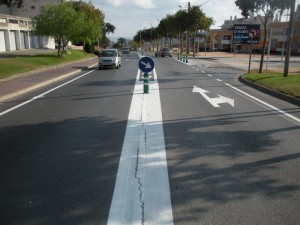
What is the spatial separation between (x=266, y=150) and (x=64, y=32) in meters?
31.0

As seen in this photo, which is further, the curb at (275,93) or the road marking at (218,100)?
the curb at (275,93)

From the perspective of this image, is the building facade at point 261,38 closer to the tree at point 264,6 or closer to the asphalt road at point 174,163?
the tree at point 264,6

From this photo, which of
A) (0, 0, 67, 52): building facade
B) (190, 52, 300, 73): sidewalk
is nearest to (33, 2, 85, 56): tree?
(0, 0, 67, 52): building facade

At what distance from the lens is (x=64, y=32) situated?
1339 inches

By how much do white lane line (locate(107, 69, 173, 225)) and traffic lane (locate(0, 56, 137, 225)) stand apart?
143mm

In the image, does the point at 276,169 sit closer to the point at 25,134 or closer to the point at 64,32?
the point at 25,134

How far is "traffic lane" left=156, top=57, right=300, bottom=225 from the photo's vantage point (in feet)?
13.0

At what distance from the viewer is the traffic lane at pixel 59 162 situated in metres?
3.95

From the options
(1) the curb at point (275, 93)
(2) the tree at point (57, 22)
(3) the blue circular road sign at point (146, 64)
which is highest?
(2) the tree at point (57, 22)

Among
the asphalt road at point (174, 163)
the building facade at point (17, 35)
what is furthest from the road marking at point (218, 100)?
the building facade at point (17, 35)

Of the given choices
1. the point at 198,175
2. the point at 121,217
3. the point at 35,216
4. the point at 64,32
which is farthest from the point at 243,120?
the point at 64,32

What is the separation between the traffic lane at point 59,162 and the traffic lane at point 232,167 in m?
1.02

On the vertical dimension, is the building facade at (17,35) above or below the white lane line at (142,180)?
above

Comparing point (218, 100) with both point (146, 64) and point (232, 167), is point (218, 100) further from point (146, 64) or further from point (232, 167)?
point (232, 167)
